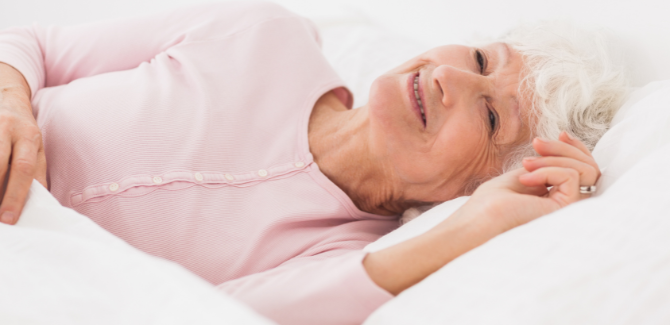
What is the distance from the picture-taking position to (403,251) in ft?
2.77

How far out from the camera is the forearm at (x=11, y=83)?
A: 1.24 meters

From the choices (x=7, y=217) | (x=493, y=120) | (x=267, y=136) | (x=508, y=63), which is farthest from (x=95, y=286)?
(x=508, y=63)

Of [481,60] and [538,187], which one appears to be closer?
[538,187]

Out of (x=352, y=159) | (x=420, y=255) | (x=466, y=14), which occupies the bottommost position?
(x=352, y=159)

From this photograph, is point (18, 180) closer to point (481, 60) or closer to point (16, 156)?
point (16, 156)

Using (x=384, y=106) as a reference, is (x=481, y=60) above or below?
above

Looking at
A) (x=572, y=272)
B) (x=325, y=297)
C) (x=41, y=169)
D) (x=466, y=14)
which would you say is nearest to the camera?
(x=572, y=272)

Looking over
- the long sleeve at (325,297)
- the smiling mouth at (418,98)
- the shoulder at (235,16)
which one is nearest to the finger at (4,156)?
the long sleeve at (325,297)

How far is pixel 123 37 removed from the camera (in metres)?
1.53

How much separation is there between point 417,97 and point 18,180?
862 mm

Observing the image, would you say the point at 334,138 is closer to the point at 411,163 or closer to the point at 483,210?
the point at 411,163

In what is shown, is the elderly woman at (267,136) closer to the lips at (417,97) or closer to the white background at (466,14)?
the lips at (417,97)

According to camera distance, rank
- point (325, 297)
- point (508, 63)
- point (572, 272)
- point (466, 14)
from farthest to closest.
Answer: point (466, 14) < point (508, 63) < point (325, 297) < point (572, 272)

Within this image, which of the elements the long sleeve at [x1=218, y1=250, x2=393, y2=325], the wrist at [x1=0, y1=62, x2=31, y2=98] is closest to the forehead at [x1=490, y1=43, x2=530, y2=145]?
the long sleeve at [x1=218, y1=250, x2=393, y2=325]
